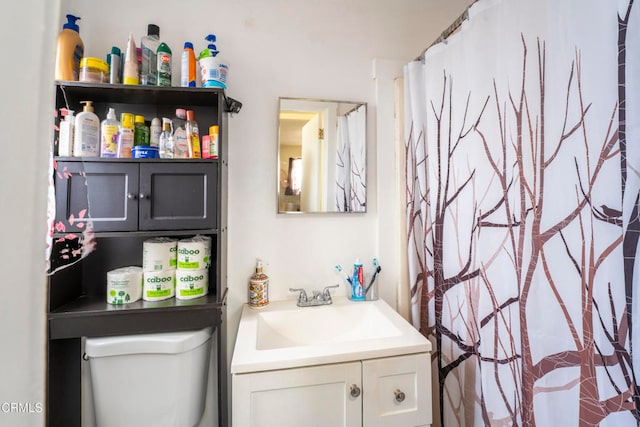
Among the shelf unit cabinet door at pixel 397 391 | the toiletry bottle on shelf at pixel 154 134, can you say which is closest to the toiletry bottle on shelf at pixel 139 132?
the toiletry bottle on shelf at pixel 154 134

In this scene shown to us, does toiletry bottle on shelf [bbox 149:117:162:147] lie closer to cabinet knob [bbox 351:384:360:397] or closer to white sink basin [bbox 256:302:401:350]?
white sink basin [bbox 256:302:401:350]

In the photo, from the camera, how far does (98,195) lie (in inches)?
38.6

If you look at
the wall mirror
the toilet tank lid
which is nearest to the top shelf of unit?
the wall mirror

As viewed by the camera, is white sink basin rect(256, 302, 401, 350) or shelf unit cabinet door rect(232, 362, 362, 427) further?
white sink basin rect(256, 302, 401, 350)

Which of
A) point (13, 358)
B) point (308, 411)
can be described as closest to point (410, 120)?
point (308, 411)

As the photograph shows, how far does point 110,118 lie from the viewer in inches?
40.7

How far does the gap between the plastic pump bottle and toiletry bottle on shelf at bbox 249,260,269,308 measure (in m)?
1.04

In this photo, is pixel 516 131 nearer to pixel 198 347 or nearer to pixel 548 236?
pixel 548 236

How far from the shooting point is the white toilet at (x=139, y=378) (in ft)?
3.21

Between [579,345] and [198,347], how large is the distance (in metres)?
1.18

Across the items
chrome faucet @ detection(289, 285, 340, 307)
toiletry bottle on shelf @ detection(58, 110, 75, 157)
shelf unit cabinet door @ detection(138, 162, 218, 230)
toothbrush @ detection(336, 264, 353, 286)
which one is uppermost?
toiletry bottle on shelf @ detection(58, 110, 75, 157)

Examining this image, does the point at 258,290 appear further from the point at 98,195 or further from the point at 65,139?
the point at 65,139

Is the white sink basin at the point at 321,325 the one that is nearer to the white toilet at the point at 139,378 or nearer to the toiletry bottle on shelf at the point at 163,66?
the white toilet at the point at 139,378

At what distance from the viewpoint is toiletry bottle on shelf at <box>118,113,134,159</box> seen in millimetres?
1015
